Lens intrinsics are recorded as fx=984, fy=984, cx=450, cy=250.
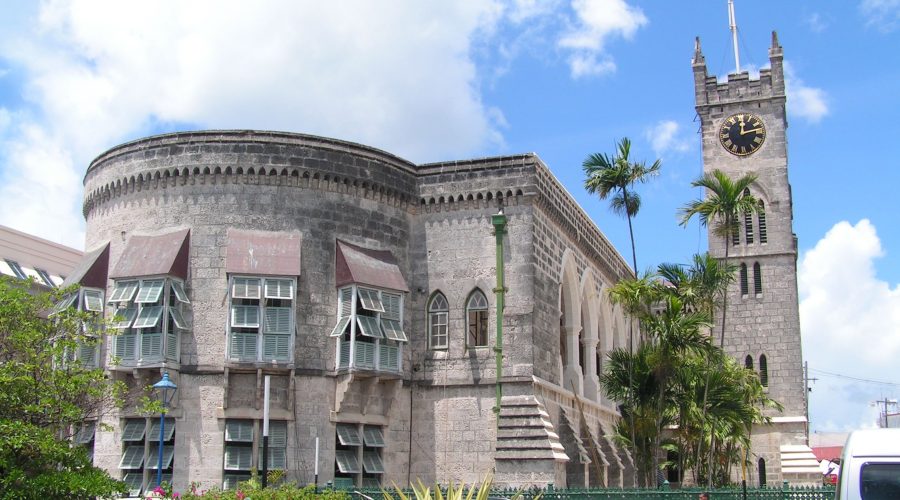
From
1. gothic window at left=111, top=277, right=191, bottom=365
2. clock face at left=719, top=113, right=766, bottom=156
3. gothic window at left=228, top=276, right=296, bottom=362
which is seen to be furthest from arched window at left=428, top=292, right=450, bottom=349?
clock face at left=719, top=113, right=766, bottom=156

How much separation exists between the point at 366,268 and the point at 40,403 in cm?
1100

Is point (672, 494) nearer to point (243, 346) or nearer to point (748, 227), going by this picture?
point (243, 346)

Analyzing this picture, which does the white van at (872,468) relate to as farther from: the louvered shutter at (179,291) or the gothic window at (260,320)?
the louvered shutter at (179,291)

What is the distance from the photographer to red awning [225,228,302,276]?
1009 inches

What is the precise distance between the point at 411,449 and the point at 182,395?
21.0 feet

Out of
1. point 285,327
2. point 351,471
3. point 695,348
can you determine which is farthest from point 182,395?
→ point 695,348

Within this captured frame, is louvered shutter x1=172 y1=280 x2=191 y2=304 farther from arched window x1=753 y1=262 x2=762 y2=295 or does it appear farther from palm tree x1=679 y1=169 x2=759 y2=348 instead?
arched window x1=753 y1=262 x2=762 y2=295

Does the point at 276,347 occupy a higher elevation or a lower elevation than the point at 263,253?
lower

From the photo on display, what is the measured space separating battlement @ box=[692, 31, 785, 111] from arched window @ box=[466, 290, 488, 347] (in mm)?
27531

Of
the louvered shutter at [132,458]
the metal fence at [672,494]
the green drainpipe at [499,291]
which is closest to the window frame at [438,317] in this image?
the green drainpipe at [499,291]

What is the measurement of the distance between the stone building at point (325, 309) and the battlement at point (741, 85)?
2454cm

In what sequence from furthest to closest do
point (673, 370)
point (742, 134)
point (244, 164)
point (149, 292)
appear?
point (742, 134) → point (673, 370) → point (244, 164) → point (149, 292)

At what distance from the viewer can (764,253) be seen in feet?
160

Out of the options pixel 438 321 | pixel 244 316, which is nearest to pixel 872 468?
pixel 438 321
